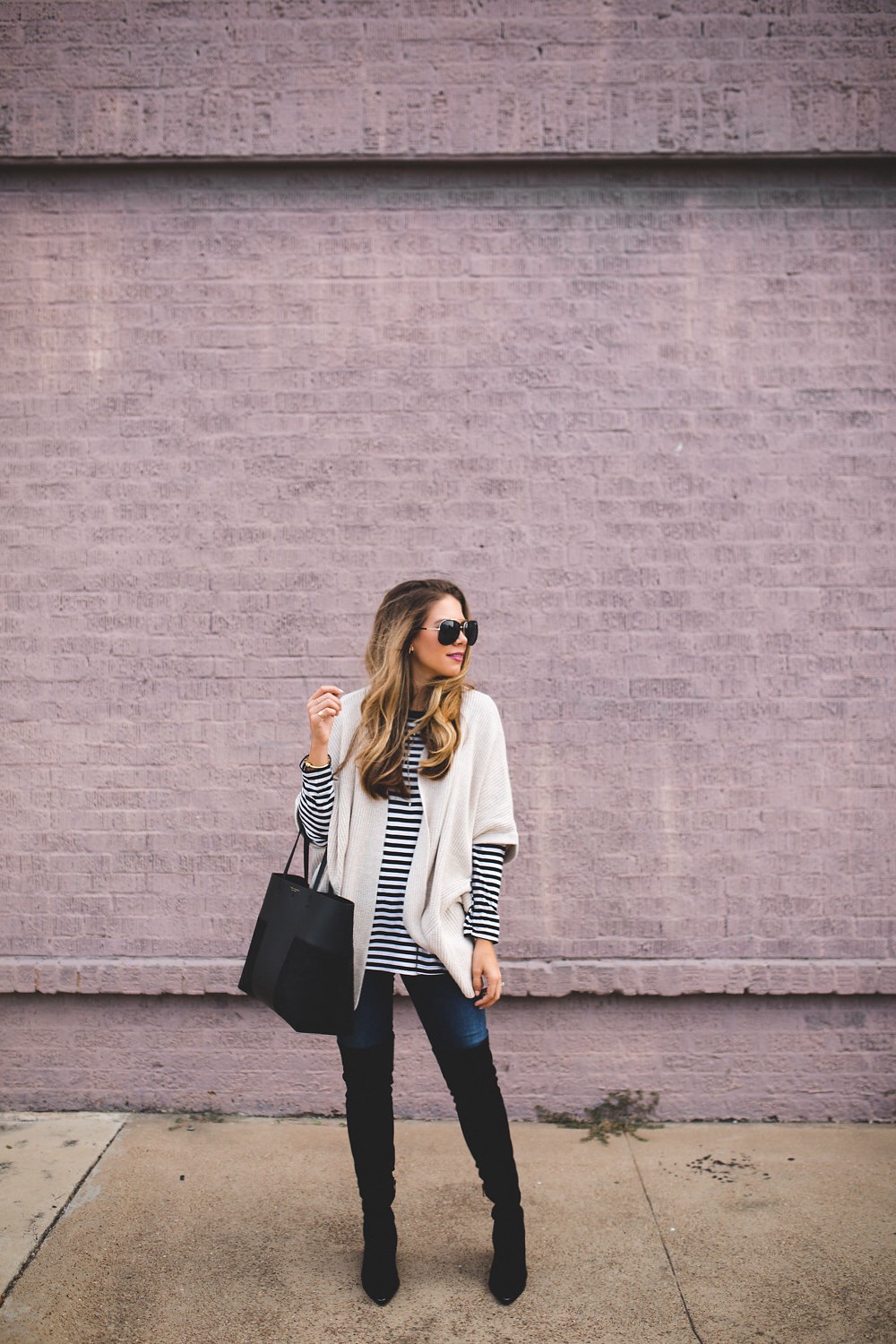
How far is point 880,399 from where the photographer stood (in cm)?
383

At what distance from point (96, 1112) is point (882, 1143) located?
2868mm

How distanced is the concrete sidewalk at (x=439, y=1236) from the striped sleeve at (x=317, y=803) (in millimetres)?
1248

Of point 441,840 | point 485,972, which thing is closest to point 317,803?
point 441,840

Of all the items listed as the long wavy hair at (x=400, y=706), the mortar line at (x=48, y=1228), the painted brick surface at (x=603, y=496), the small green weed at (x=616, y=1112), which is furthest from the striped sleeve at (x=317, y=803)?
the small green weed at (x=616, y=1112)

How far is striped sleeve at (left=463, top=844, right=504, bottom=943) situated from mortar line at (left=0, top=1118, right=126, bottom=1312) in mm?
1597

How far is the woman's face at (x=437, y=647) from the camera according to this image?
8.85ft

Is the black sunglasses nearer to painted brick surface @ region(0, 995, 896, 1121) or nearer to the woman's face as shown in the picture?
the woman's face

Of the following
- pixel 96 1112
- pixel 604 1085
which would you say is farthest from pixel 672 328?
pixel 96 1112

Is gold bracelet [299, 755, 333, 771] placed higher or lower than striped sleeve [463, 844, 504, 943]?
higher

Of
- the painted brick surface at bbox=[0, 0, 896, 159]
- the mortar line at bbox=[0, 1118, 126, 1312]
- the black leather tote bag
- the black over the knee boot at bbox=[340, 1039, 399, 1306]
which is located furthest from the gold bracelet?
the painted brick surface at bbox=[0, 0, 896, 159]

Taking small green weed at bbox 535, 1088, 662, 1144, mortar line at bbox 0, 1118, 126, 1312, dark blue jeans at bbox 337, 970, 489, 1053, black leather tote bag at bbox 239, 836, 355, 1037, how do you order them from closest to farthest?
1. black leather tote bag at bbox 239, 836, 355, 1037
2. dark blue jeans at bbox 337, 970, 489, 1053
3. mortar line at bbox 0, 1118, 126, 1312
4. small green weed at bbox 535, 1088, 662, 1144

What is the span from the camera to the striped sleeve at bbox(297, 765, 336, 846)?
8.99 feet

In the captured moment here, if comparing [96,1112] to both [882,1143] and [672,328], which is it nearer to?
[882,1143]

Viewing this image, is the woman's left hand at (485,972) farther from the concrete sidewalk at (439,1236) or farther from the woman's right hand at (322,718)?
the concrete sidewalk at (439,1236)
